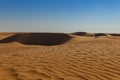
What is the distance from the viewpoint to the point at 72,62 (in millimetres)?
6965

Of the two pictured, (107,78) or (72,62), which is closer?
(107,78)

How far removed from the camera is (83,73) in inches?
223

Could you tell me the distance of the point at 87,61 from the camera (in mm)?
7109

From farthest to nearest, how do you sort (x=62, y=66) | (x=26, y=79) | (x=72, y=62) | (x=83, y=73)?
(x=72, y=62) → (x=62, y=66) → (x=83, y=73) → (x=26, y=79)

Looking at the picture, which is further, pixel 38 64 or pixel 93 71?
pixel 38 64

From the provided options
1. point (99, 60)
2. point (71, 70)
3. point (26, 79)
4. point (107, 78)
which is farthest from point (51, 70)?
point (99, 60)

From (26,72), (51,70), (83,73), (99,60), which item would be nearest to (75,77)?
(83,73)

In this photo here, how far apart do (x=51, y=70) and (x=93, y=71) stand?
3.53ft

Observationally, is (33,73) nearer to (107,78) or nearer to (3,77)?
(3,77)

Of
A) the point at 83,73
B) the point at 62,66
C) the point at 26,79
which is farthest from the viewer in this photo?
the point at 62,66

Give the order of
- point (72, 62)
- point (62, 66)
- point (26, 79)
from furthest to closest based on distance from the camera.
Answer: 1. point (72, 62)
2. point (62, 66)
3. point (26, 79)

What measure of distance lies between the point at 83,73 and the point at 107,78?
65cm

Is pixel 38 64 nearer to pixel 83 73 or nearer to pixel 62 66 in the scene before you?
pixel 62 66

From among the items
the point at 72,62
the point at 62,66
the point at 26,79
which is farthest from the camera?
the point at 72,62
